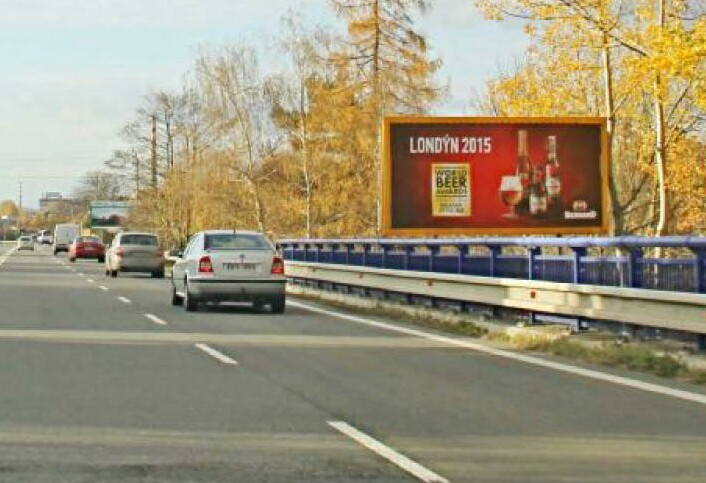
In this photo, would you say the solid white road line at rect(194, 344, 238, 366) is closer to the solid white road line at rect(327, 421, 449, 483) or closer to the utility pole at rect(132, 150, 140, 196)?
the solid white road line at rect(327, 421, 449, 483)

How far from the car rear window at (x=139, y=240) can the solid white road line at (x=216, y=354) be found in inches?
989

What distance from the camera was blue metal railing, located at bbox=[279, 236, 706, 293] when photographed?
12000 millimetres

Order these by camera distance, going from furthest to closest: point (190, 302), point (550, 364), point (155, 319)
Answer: point (190, 302), point (155, 319), point (550, 364)

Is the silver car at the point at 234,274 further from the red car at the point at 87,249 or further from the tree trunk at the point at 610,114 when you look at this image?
the red car at the point at 87,249

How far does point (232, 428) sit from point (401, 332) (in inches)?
348

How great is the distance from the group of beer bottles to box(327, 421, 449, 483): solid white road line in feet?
56.6

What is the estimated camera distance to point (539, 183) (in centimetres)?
2572

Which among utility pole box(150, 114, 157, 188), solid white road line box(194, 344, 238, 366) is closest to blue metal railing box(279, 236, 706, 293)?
solid white road line box(194, 344, 238, 366)

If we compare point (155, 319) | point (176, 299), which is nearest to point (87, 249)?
point (176, 299)

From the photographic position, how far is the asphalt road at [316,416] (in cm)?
721

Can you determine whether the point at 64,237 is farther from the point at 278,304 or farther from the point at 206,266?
the point at 206,266

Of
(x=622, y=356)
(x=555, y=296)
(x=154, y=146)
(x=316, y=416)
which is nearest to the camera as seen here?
(x=316, y=416)

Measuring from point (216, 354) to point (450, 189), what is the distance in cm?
Answer: 1243

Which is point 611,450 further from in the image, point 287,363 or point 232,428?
point 287,363
